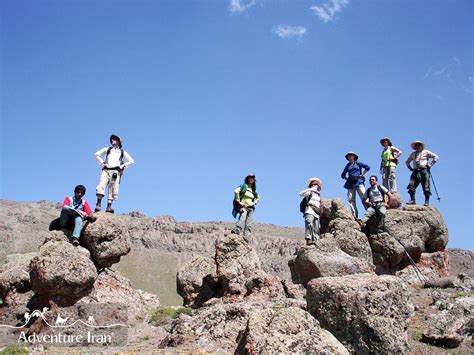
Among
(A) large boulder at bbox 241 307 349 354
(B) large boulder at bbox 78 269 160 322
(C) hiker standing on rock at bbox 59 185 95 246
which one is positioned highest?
(C) hiker standing on rock at bbox 59 185 95 246

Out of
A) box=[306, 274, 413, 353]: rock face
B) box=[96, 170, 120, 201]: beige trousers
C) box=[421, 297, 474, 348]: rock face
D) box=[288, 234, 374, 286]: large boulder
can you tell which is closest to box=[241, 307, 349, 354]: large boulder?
box=[306, 274, 413, 353]: rock face

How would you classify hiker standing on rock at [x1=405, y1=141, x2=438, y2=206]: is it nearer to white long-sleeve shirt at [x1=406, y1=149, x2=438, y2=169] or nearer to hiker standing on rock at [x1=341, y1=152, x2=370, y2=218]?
white long-sleeve shirt at [x1=406, y1=149, x2=438, y2=169]

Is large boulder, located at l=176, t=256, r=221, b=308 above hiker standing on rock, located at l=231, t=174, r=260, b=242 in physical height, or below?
below

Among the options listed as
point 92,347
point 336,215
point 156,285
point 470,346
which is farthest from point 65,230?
point 156,285

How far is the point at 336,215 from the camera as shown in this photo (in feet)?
64.2

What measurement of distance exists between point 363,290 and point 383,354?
1316mm

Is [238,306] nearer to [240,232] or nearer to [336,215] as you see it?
[240,232]

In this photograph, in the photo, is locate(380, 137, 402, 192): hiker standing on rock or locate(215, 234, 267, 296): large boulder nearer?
locate(215, 234, 267, 296): large boulder

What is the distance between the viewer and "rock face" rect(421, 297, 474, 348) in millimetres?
12469

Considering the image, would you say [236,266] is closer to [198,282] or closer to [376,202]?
[198,282]

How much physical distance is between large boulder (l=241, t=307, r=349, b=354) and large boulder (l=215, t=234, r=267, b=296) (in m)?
6.98

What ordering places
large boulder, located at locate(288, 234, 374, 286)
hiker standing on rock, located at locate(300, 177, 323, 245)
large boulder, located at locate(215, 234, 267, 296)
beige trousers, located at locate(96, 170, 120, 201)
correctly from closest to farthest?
large boulder, located at locate(215, 234, 267, 296) < large boulder, located at locate(288, 234, 374, 286) < hiker standing on rock, located at locate(300, 177, 323, 245) < beige trousers, located at locate(96, 170, 120, 201)

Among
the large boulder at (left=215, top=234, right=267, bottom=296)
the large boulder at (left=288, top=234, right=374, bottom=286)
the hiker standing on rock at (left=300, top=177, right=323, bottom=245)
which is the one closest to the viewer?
the large boulder at (left=215, top=234, right=267, bottom=296)

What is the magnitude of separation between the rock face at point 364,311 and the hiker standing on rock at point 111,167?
31.1 ft
